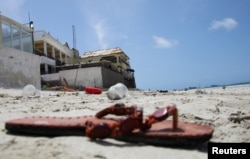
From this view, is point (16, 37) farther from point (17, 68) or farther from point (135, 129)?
point (135, 129)

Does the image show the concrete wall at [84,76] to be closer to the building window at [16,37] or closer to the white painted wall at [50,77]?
the white painted wall at [50,77]

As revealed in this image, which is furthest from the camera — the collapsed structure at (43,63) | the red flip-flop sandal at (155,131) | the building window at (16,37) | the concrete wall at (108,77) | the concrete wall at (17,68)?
the concrete wall at (108,77)

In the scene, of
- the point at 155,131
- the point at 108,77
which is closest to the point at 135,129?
the point at 155,131

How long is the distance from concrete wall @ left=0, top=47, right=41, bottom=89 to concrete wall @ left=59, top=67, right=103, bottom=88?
17.8 ft

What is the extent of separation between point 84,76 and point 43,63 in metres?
5.29

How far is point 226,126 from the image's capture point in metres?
2.57

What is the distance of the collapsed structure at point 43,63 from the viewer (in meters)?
12.9

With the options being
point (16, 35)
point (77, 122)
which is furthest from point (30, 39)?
point (77, 122)

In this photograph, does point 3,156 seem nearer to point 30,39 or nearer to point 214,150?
point 214,150

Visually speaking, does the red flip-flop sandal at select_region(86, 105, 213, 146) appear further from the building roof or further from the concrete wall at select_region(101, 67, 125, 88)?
the building roof

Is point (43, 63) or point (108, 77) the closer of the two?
point (108, 77)

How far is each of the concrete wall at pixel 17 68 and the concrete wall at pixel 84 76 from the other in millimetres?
5425

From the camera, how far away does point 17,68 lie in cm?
1340

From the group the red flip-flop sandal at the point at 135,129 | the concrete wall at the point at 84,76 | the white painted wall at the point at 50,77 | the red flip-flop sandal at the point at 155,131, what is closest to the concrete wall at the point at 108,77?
the concrete wall at the point at 84,76
